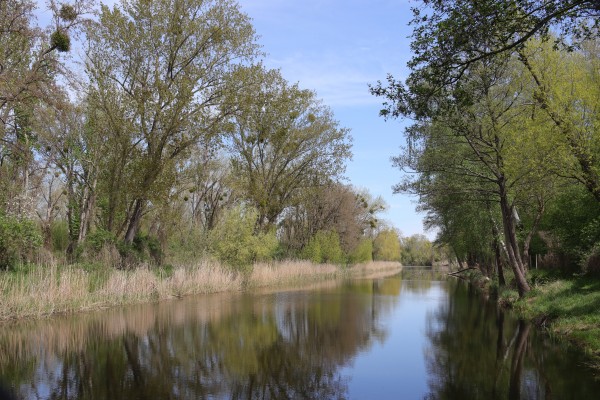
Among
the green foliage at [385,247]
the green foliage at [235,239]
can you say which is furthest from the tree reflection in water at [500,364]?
the green foliage at [385,247]

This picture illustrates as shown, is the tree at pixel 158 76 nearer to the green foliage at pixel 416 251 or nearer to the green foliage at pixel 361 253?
the green foliage at pixel 361 253

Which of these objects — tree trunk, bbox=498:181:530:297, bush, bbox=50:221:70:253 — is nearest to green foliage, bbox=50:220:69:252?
bush, bbox=50:221:70:253

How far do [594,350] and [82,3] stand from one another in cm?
1821

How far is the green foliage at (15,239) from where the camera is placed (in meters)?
15.6

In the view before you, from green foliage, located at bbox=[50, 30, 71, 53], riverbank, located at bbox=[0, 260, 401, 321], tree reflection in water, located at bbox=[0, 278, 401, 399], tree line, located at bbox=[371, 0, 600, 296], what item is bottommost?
tree reflection in water, located at bbox=[0, 278, 401, 399]

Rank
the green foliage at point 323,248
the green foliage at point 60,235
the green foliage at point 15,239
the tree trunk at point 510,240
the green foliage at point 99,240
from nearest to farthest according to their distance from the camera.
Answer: the green foliage at point 15,239 → the tree trunk at point 510,240 → the green foliage at point 99,240 → the green foliage at point 60,235 → the green foliage at point 323,248

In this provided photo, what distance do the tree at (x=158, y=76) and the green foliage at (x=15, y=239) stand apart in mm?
7256

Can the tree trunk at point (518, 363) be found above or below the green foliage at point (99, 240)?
below

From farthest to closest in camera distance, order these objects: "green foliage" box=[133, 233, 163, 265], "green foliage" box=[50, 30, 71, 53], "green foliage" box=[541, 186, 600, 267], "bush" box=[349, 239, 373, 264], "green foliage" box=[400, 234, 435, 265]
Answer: "green foliage" box=[400, 234, 435, 265] → "bush" box=[349, 239, 373, 264] → "green foliage" box=[133, 233, 163, 265] → "green foliage" box=[541, 186, 600, 267] → "green foliage" box=[50, 30, 71, 53]

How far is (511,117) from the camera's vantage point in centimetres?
1883

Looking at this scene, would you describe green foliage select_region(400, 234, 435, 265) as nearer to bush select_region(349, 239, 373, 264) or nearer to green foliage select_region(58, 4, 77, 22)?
bush select_region(349, 239, 373, 264)

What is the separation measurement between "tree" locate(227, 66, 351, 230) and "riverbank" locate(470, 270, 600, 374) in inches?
699

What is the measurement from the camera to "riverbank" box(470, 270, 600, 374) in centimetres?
1255

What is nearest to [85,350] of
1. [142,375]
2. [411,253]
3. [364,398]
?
[142,375]
